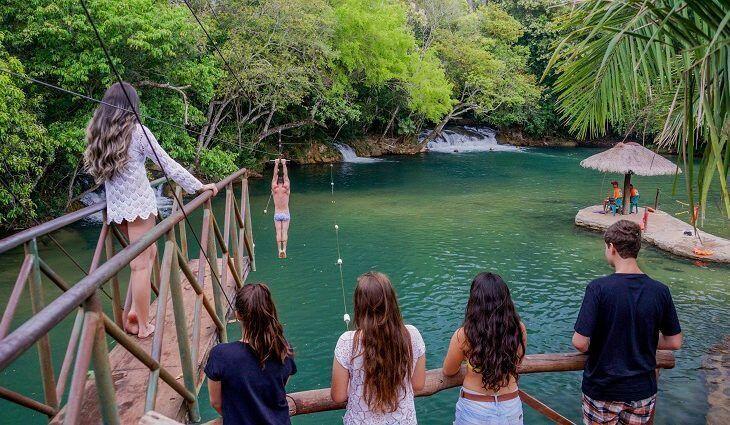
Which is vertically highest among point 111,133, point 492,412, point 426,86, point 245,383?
point 426,86

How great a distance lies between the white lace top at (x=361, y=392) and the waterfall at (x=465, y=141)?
34115 millimetres

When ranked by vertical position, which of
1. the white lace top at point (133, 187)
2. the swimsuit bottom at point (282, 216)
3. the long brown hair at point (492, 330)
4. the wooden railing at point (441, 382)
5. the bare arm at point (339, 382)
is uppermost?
the white lace top at point (133, 187)

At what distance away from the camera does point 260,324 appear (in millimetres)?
2559

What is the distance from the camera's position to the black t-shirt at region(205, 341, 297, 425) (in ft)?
8.38

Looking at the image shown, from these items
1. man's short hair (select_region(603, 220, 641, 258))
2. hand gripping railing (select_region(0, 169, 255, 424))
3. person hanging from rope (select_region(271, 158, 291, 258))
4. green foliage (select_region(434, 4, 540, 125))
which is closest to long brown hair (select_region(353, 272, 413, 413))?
hand gripping railing (select_region(0, 169, 255, 424))

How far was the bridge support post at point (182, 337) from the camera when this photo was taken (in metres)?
3.09

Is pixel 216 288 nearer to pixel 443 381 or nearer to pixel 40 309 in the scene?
pixel 40 309

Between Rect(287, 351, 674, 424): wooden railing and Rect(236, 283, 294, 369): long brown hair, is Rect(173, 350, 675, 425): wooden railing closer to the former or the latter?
Rect(287, 351, 674, 424): wooden railing

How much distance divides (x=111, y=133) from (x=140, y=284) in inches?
41.4

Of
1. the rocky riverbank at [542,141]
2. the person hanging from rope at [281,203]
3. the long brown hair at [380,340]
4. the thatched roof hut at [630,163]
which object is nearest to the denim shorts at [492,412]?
the long brown hair at [380,340]

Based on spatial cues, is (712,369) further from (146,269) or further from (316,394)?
(146,269)

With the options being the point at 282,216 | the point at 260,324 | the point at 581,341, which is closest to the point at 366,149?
the point at 282,216

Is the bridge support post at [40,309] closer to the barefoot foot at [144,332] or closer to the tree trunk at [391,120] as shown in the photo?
the barefoot foot at [144,332]

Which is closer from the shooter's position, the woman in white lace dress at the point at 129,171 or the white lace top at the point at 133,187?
the woman in white lace dress at the point at 129,171
